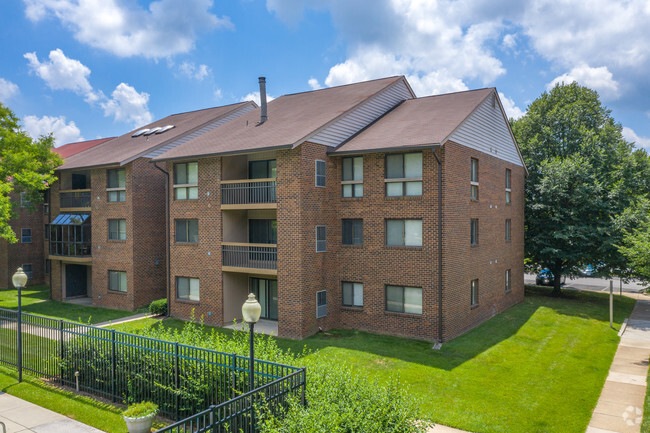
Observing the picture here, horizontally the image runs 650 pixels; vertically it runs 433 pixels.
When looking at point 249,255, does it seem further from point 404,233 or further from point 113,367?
point 113,367

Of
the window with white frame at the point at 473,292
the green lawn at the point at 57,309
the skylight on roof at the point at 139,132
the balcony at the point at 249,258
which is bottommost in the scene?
the green lawn at the point at 57,309

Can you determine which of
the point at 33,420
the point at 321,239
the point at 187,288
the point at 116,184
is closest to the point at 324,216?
the point at 321,239

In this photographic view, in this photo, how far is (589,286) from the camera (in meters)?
35.8

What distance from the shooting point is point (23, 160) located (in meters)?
24.7

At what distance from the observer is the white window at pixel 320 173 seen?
18.9 metres

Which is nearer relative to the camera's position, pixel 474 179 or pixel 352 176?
pixel 352 176

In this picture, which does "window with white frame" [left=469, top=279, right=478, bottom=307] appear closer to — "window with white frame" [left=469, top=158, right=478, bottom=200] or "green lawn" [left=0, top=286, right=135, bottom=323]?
"window with white frame" [left=469, top=158, right=478, bottom=200]

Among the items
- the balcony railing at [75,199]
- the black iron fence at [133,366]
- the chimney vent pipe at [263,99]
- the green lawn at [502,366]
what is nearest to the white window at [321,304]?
the green lawn at [502,366]

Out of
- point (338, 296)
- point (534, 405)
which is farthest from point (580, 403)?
point (338, 296)

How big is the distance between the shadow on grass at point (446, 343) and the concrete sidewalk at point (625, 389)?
3.82 meters

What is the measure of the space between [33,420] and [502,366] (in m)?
13.5

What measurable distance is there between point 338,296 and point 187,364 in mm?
9598

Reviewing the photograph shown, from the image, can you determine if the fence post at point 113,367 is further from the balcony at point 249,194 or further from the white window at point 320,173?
the white window at point 320,173

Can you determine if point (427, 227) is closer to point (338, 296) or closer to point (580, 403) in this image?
point (338, 296)
